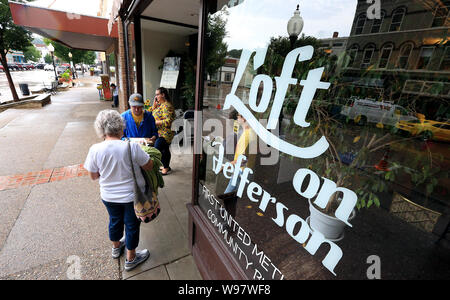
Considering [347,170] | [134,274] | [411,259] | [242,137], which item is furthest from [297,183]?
[411,259]

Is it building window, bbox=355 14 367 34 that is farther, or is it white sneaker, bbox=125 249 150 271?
white sneaker, bbox=125 249 150 271

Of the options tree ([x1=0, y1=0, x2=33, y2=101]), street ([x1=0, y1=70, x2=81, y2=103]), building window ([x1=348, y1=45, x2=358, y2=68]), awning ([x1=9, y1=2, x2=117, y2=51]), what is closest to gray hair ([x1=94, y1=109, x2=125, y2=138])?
building window ([x1=348, y1=45, x2=358, y2=68])

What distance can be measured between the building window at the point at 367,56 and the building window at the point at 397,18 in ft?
0.38

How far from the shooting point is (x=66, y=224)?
274cm

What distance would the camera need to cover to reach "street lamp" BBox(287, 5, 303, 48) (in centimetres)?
141

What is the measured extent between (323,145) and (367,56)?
57cm

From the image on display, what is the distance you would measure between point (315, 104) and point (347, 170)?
2.19 feet

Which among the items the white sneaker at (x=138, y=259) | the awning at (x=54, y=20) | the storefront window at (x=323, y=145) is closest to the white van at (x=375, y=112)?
the storefront window at (x=323, y=145)

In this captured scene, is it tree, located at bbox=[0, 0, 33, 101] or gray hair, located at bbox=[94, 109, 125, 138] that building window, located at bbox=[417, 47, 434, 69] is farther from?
tree, located at bbox=[0, 0, 33, 101]

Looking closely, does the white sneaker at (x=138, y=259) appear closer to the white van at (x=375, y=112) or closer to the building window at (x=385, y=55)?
the white van at (x=375, y=112)

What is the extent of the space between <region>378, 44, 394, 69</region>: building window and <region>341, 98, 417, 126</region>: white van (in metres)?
0.23

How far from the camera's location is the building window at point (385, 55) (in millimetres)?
1050

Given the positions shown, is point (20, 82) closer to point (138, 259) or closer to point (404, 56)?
point (138, 259)

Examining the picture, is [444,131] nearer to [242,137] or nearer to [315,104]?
[315,104]
